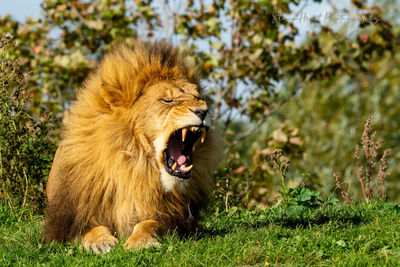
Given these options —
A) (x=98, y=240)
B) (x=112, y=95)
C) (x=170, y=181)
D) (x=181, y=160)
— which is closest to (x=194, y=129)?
(x=181, y=160)

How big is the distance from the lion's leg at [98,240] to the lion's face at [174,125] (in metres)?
0.49

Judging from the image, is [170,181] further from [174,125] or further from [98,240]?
[98,240]

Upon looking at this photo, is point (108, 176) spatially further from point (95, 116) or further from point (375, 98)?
point (375, 98)

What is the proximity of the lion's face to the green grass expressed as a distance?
0.44 meters

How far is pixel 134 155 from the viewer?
3918 mm

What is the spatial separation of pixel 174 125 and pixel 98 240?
865 mm

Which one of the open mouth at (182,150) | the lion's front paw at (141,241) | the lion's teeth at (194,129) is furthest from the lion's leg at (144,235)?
the lion's teeth at (194,129)

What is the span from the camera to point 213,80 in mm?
9117

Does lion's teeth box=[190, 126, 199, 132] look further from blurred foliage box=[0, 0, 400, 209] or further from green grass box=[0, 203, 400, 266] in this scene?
blurred foliage box=[0, 0, 400, 209]

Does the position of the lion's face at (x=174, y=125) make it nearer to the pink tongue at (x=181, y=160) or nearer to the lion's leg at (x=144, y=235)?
the pink tongue at (x=181, y=160)

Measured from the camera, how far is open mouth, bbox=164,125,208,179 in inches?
152

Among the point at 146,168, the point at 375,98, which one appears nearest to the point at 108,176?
the point at 146,168

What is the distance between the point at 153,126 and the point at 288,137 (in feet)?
15.5

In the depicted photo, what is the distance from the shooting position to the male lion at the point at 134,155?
388cm
